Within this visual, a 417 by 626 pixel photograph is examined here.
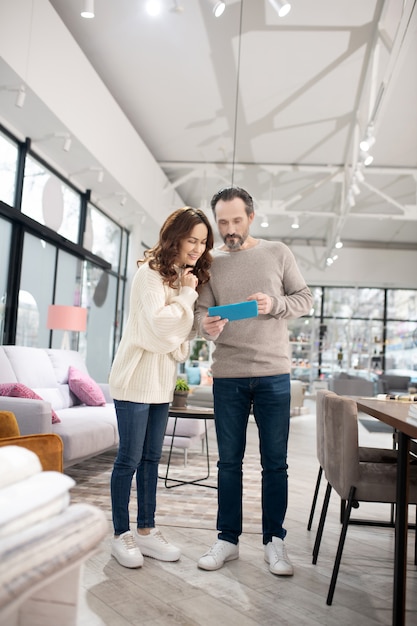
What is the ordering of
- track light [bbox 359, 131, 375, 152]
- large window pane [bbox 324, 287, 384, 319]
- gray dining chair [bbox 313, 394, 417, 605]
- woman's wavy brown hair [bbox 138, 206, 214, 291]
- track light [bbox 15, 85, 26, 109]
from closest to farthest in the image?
gray dining chair [bbox 313, 394, 417, 605], woman's wavy brown hair [bbox 138, 206, 214, 291], track light [bbox 15, 85, 26, 109], track light [bbox 359, 131, 375, 152], large window pane [bbox 324, 287, 384, 319]

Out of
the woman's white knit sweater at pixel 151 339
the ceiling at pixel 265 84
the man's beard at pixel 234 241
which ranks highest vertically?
the ceiling at pixel 265 84

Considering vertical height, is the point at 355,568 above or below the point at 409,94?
below

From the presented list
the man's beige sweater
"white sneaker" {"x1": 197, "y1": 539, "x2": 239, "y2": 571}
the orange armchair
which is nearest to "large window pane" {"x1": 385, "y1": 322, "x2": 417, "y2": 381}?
the man's beige sweater

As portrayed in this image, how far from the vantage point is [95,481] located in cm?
375

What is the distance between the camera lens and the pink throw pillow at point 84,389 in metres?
4.92

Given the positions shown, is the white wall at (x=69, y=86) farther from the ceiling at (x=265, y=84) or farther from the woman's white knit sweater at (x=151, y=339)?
the woman's white knit sweater at (x=151, y=339)

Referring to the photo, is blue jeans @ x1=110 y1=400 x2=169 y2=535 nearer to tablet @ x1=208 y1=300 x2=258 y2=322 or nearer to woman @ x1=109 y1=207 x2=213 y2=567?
woman @ x1=109 y1=207 x2=213 y2=567

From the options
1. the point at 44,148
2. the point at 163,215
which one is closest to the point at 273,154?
the point at 163,215

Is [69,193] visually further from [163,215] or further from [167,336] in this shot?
[167,336]

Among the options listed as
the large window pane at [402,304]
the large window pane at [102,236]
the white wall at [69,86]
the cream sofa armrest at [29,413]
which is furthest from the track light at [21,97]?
the large window pane at [402,304]

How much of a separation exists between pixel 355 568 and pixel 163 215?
24.8 feet

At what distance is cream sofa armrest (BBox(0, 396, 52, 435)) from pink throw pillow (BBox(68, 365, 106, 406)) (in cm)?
177

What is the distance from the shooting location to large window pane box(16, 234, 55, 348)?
5812 millimetres

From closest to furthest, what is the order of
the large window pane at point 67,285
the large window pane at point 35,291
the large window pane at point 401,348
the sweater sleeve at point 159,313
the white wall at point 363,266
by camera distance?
the sweater sleeve at point 159,313 < the large window pane at point 35,291 < the large window pane at point 67,285 < the white wall at point 363,266 < the large window pane at point 401,348
